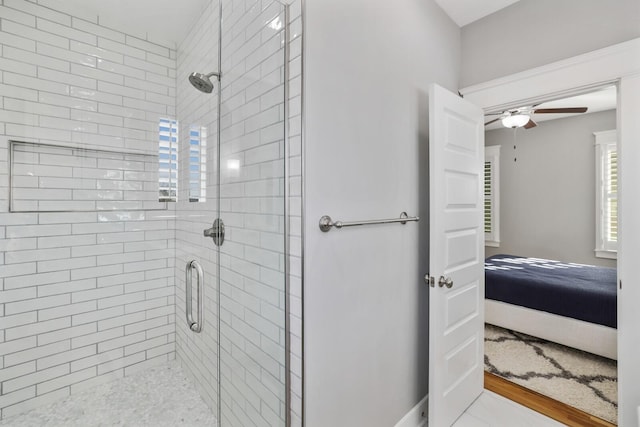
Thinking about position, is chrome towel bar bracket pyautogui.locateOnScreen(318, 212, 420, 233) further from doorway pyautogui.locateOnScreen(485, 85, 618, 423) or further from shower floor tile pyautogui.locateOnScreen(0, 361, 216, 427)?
doorway pyautogui.locateOnScreen(485, 85, 618, 423)

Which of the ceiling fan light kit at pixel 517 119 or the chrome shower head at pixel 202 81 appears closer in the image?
the chrome shower head at pixel 202 81

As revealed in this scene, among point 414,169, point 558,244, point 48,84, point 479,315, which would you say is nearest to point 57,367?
point 48,84

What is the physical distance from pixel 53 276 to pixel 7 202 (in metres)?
0.44

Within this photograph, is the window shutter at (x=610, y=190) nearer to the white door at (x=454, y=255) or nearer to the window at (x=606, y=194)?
the window at (x=606, y=194)

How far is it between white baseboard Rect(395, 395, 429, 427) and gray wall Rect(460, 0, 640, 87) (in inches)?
85.6

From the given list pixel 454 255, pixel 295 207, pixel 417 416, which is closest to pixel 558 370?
pixel 417 416

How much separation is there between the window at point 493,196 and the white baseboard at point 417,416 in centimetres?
408

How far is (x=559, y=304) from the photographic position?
284 cm

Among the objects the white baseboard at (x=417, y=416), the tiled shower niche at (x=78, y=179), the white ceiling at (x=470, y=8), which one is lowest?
the white baseboard at (x=417, y=416)

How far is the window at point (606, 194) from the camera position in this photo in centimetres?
422

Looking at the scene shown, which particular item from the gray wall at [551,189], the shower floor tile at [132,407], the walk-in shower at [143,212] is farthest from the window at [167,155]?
the gray wall at [551,189]

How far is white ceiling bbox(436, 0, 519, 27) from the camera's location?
2.04m

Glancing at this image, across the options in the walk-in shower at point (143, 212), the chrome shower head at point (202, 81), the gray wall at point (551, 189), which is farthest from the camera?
the gray wall at point (551, 189)

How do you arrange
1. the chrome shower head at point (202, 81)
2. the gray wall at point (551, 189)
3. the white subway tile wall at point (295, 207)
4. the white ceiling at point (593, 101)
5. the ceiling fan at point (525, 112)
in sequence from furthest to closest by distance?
the gray wall at point (551, 189) → the white ceiling at point (593, 101) → the ceiling fan at point (525, 112) → the chrome shower head at point (202, 81) → the white subway tile wall at point (295, 207)
